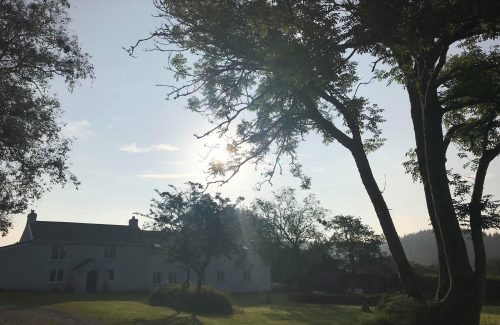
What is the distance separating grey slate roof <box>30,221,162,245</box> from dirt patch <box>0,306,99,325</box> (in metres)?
23.8

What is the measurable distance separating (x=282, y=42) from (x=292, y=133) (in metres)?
6.90

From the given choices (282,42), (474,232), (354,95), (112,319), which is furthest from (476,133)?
(112,319)

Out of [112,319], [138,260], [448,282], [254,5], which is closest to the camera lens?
[254,5]

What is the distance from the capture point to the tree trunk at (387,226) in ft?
43.6

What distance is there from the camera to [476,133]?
50.5 feet

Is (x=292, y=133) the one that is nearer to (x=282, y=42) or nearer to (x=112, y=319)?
(x=282, y=42)

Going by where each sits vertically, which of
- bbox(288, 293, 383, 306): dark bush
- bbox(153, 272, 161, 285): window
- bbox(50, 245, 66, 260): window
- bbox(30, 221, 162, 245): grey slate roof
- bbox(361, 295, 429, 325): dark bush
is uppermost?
bbox(30, 221, 162, 245): grey slate roof

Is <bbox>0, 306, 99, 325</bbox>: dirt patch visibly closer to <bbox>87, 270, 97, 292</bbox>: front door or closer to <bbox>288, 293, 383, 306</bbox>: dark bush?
<bbox>87, 270, 97, 292</bbox>: front door

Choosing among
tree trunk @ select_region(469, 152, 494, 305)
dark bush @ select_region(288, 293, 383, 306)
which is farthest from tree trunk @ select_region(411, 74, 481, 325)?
dark bush @ select_region(288, 293, 383, 306)

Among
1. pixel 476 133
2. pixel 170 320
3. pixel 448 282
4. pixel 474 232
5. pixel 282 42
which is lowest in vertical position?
pixel 170 320

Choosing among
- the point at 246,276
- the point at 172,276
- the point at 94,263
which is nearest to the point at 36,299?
the point at 94,263

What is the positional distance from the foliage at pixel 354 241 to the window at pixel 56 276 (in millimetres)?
37469

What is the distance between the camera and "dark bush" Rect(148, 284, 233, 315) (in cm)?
3140

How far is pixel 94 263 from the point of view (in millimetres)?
48656
